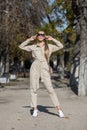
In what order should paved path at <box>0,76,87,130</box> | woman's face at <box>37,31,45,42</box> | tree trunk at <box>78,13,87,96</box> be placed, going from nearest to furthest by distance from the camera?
paved path at <box>0,76,87,130</box>
woman's face at <box>37,31,45,42</box>
tree trunk at <box>78,13,87,96</box>

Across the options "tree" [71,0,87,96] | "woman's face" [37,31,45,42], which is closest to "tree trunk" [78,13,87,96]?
"tree" [71,0,87,96]

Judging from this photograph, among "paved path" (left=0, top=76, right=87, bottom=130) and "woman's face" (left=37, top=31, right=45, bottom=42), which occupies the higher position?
"woman's face" (left=37, top=31, right=45, bottom=42)

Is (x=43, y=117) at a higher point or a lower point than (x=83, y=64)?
lower

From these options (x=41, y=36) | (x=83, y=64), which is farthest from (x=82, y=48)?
(x=41, y=36)

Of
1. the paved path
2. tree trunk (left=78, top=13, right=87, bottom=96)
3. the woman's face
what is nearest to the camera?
the paved path

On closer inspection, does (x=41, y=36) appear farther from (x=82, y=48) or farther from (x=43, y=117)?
(x=82, y=48)

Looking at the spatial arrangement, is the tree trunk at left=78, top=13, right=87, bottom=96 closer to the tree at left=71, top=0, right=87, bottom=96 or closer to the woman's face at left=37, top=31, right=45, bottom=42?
the tree at left=71, top=0, right=87, bottom=96

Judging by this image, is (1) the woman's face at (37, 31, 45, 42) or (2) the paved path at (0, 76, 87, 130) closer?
(2) the paved path at (0, 76, 87, 130)

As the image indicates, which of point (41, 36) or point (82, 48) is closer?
point (41, 36)

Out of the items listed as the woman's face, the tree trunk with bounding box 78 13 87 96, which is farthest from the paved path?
the tree trunk with bounding box 78 13 87 96

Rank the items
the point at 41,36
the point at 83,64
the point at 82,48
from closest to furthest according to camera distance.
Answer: the point at 41,36, the point at 83,64, the point at 82,48

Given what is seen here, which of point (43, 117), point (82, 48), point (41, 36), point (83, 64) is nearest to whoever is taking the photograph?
point (41, 36)

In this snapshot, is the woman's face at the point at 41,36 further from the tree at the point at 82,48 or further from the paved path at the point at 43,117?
the tree at the point at 82,48

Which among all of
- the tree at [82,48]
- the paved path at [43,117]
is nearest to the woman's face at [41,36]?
the paved path at [43,117]
